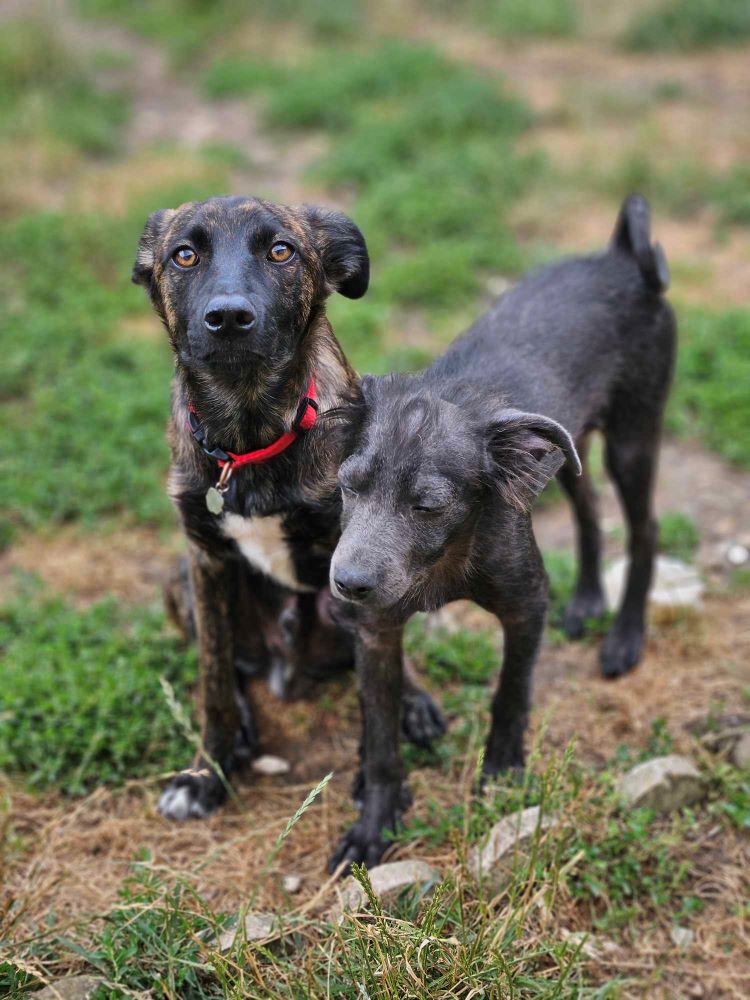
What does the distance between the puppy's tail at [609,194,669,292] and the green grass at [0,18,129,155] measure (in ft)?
21.2

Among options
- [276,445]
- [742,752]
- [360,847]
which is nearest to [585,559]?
[742,752]

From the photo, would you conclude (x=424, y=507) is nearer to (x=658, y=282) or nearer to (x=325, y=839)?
(x=325, y=839)

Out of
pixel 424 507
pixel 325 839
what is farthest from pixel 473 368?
pixel 325 839

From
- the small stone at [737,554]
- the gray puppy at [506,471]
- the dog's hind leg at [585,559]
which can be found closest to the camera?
the gray puppy at [506,471]

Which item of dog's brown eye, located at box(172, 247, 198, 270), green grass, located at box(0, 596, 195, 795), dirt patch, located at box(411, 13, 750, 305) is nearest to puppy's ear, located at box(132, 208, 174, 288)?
dog's brown eye, located at box(172, 247, 198, 270)

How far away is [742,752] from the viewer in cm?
372

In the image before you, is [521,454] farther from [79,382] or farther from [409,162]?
[409,162]

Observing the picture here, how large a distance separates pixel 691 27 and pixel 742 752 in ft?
32.0

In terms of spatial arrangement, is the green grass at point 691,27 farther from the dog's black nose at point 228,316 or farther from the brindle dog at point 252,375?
the dog's black nose at point 228,316

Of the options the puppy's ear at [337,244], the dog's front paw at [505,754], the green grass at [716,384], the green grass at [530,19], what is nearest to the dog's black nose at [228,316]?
the puppy's ear at [337,244]

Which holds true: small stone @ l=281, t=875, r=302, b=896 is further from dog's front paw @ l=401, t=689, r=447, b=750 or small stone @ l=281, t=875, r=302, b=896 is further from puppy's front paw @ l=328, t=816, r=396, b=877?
dog's front paw @ l=401, t=689, r=447, b=750

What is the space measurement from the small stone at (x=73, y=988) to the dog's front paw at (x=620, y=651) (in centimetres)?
244

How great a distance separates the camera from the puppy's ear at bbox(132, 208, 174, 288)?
348cm

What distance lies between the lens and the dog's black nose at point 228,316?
295 cm
